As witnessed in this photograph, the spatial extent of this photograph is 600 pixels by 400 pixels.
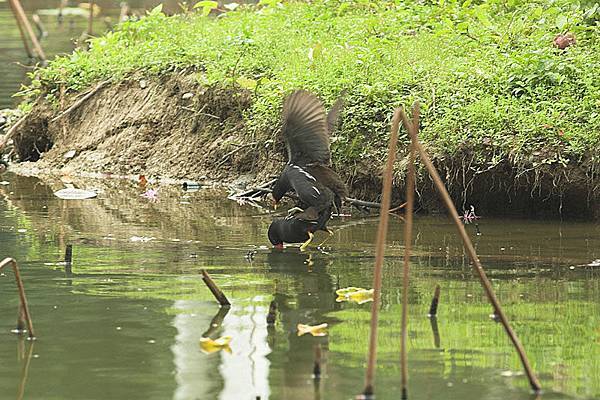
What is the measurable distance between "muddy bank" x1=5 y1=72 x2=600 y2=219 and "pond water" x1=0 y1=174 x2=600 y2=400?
11.0 inches

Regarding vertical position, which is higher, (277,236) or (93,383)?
(277,236)

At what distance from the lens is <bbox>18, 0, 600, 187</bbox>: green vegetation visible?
939cm

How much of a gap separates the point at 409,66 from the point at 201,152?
91.7 inches

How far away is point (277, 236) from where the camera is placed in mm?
8273

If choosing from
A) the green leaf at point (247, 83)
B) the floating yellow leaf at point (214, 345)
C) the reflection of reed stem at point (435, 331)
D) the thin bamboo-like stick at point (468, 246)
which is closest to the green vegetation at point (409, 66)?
the green leaf at point (247, 83)

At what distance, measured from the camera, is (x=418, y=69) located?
34.4ft

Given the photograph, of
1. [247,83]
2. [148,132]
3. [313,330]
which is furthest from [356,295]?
[148,132]

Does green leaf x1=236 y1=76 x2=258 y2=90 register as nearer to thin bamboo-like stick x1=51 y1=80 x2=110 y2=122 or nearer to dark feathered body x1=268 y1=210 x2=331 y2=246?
thin bamboo-like stick x1=51 y1=80 x2=110 y2=122

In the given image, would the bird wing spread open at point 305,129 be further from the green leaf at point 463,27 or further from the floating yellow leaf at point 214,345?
the green leaf at point 463,27

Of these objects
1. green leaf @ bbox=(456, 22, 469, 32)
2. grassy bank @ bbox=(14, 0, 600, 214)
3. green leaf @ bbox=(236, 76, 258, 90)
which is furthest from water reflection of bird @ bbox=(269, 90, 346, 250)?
green leaf @ bbox=(456, 22, 469, 32)

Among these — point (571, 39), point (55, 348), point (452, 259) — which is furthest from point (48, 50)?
point (55, 348)

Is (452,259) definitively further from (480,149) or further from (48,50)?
(48,50)

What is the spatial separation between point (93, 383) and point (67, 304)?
1.56 meters

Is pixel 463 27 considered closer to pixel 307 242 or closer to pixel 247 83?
pixel 247 83
